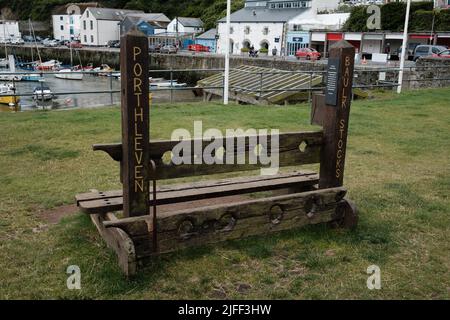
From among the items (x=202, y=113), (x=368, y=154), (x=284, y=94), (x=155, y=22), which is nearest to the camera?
(x=368, y=154)

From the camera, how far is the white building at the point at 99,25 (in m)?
85.6

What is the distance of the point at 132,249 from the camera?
3.89 metres

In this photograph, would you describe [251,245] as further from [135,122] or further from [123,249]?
[135,122]

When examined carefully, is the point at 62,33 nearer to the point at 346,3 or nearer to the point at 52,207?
the point at 346,3

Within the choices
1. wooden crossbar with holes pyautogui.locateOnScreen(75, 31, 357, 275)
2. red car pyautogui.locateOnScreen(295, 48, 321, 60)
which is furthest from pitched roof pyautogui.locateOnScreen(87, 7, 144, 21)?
wooden crossbar with holes pyautogui.locateOnScreen(75, 31, 357, 275)

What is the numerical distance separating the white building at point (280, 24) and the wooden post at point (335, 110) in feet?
175

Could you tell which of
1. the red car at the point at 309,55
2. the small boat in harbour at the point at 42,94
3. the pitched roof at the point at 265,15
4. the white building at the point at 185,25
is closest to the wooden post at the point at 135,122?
the small boat in harbour at the point at 42,94

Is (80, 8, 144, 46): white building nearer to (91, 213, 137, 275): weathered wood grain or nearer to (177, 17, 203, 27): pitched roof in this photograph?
(177, 17, 203, 27): pitched roof

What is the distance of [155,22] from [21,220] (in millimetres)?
82798

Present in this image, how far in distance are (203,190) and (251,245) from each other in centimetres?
82

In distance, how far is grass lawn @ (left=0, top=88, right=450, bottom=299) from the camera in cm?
389

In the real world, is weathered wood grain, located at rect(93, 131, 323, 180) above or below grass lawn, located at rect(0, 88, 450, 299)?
above

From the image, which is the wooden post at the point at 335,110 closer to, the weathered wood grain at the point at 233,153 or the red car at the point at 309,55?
the weathered wood grain at the point at 233,153
